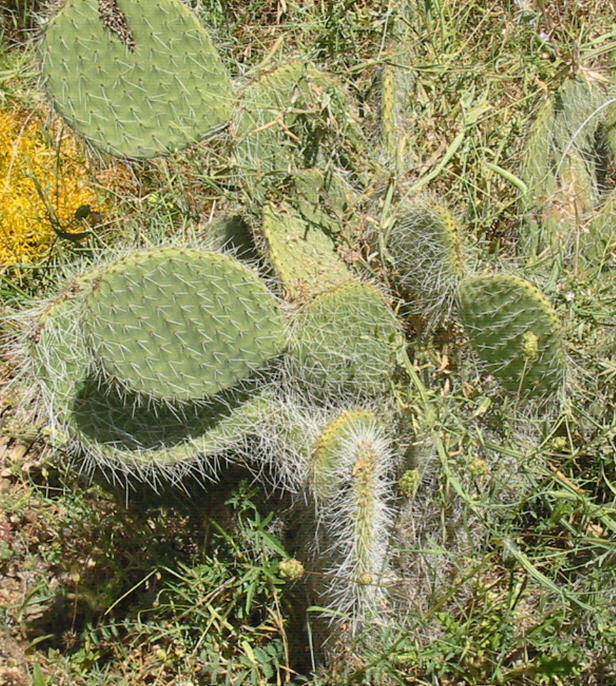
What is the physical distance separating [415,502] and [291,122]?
102 centimetres

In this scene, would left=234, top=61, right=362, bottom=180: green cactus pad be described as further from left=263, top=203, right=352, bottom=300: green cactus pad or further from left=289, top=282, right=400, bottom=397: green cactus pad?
left=289, top=282, right=400, bottom=397: green cactus pad

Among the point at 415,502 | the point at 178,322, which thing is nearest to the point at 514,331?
the point at 415,502

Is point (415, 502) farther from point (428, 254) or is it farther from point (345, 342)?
point (428, 254)

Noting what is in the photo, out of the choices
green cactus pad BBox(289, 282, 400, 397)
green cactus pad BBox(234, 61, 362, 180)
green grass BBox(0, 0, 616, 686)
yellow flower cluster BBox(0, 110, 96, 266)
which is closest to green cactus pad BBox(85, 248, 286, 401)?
green cactus pad BBox(289, 282, 400, 397)

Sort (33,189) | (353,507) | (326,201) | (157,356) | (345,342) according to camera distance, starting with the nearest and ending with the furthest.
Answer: (157,356)
(353,507)
(345,342)
(326,201)
(33,189)

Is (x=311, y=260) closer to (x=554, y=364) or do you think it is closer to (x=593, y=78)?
(x=554, y=364)

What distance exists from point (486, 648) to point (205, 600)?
700 mm

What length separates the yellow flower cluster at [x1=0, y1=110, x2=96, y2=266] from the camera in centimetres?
245

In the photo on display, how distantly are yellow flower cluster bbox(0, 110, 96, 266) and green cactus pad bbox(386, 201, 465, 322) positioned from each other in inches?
41.6

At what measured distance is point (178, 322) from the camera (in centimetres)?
165

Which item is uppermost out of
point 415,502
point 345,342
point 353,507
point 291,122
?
point 291,122

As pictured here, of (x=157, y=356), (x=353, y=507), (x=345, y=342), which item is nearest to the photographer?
(x=157, y=356)

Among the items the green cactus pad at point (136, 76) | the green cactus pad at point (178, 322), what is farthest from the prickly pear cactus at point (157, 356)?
the green cactus pad at point (136, 76)

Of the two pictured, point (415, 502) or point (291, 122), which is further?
point (291, 122)
